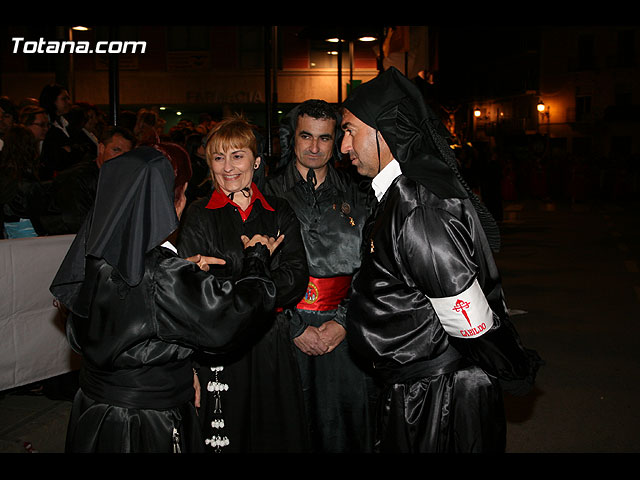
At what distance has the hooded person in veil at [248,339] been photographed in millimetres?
3836

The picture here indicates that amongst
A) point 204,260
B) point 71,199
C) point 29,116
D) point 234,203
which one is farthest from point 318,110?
point 29,116

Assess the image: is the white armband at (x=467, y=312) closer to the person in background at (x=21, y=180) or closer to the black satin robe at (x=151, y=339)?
the black satin robe at (x=151, y=339)

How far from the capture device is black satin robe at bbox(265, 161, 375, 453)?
14.2 feet

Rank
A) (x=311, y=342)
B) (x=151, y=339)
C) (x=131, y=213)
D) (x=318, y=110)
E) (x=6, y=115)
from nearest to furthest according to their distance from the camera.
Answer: (x=131, y=213) → (x=151, y=339) → (x=311, y=342) → (x=318, y=110) → (x=6, y=115)

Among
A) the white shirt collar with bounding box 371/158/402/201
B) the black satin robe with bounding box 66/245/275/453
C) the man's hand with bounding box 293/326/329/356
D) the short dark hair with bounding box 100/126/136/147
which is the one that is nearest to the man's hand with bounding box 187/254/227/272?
the black satin robe with bounding box 66/245/275/453

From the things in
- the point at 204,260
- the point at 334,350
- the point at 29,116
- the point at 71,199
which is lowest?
the point at 334,350

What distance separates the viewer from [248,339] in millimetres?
3795

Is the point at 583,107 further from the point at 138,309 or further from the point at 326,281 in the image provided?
the point at 138,309

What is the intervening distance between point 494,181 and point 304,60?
46.8 ft

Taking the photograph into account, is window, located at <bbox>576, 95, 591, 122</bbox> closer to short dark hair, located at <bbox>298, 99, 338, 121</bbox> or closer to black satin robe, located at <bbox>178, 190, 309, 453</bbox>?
short dark hair, located at <bbox>298, 99, 338, 121</bbox>

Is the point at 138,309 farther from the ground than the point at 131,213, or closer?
closer

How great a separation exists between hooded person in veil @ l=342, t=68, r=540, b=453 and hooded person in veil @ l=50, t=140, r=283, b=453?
0.53m

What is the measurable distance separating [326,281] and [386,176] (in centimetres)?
141

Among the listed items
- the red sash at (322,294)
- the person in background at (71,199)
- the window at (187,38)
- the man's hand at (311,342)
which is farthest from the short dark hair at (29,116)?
the window at (187,38)
